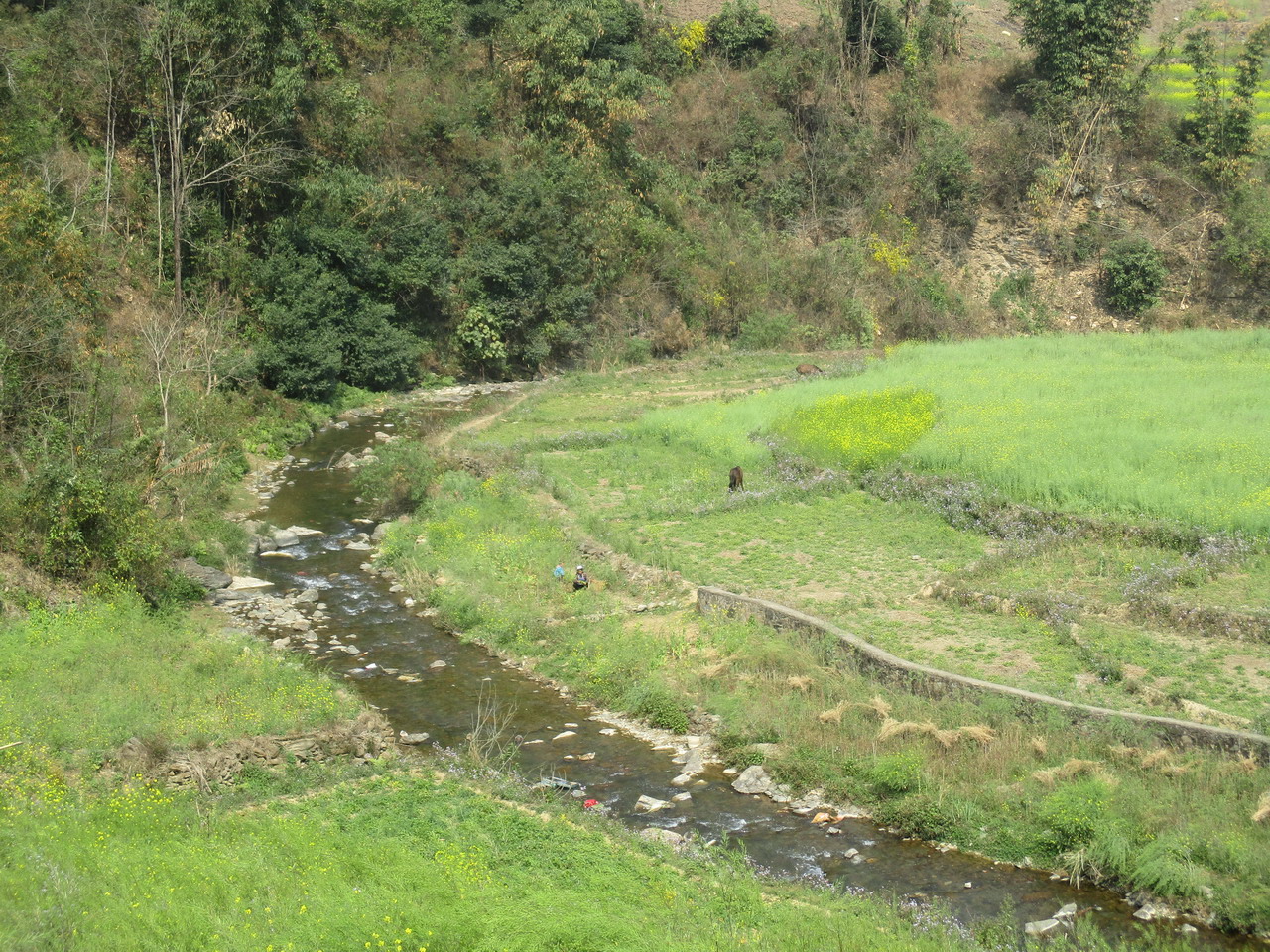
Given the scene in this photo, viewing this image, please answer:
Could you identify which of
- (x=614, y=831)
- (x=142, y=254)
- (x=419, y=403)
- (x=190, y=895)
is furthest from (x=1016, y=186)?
(x=190, y=895)

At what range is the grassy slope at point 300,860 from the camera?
25.2ft

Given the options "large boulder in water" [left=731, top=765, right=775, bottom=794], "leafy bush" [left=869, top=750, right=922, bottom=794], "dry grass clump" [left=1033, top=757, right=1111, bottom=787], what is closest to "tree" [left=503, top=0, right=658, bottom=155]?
"large boulder in water" [left=731, top=765, right=775, bottom=794]

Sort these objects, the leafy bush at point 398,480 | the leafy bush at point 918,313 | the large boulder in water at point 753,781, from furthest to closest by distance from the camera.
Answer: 1. the leafy bush at point 918,313
2. the leafy bush at point 398,480
3. the large boulder in water at point 753,781

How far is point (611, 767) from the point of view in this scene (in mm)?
12773

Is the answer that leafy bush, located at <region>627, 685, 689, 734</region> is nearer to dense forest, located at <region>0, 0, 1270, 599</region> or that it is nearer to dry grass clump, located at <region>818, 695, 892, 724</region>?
dry grass clump, located at <region>818, 695, 892, 724</region>

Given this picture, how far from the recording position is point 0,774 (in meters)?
9.98

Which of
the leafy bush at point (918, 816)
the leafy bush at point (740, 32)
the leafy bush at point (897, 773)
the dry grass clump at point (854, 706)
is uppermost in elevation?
the leafy bush at point (740, 32)

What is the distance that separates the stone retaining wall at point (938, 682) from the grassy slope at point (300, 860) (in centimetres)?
369

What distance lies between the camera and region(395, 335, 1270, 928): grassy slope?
10.5 m

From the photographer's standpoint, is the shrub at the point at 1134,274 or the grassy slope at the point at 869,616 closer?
the grassy slope at the point at 869,616

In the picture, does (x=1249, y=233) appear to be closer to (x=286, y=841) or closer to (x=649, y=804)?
(x=649, y=804)

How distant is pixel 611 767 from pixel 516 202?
26.9m

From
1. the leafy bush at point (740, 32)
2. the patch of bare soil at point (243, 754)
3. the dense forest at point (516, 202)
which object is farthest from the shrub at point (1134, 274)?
the patch of bare soil at point (243, 754)

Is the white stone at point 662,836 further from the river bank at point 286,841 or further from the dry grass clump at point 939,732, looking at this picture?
the dry grass clump at point 939,732
